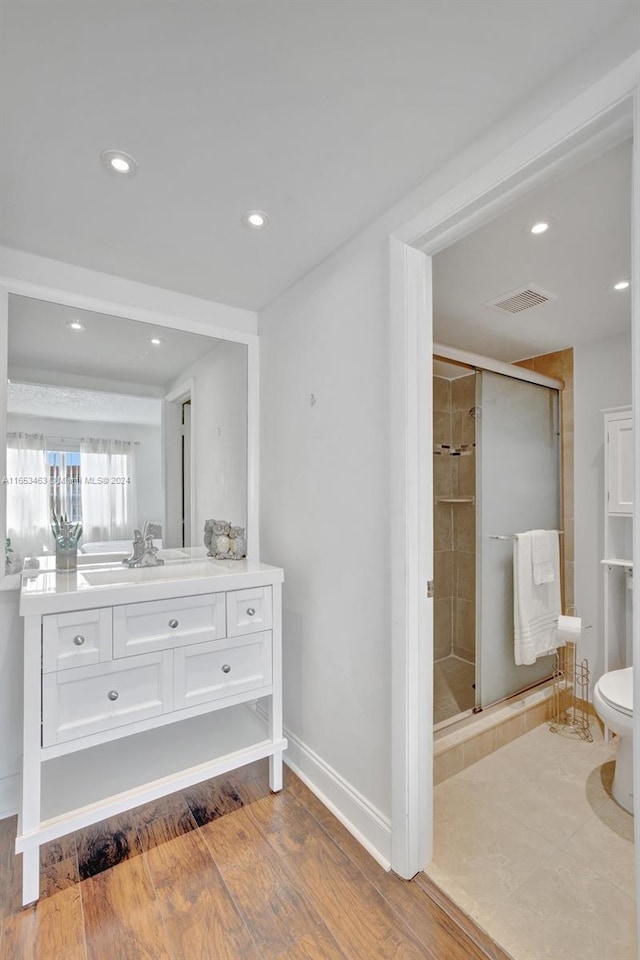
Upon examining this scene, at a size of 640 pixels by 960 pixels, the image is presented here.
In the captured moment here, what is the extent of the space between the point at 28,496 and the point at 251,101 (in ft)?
5.48

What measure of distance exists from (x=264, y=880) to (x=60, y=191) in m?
2.42

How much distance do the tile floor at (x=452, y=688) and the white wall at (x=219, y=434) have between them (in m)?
1.57

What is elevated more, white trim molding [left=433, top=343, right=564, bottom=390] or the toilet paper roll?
white trim molding [left=433, top=343, right=564, bottom=390]

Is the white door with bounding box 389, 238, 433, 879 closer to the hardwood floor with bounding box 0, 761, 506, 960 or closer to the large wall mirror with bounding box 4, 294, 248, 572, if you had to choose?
the hardwood floor with bounding box 0, 761, 506, 960

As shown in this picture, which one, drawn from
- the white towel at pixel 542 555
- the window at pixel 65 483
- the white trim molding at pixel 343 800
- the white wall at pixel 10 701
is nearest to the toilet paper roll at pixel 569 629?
the white towel at pixel 542 555

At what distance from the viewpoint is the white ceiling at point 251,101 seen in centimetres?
100

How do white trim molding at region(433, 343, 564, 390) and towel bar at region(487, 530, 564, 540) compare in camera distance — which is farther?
towel bar at region(487, 530, 564, 540)

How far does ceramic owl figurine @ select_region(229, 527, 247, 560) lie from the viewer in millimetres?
2365

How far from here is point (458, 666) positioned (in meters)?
3.06

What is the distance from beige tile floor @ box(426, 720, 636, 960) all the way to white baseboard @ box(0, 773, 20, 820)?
1673mm

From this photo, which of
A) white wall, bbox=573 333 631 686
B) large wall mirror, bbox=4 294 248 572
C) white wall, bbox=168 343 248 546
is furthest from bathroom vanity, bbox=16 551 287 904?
white wall, bbox=573 333 631 686

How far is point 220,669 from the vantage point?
6.13 ft

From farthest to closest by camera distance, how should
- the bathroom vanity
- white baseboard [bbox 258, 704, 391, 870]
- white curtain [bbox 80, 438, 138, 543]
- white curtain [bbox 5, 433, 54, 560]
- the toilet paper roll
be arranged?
the toilet paper roll → white curtain [bbox 80, 438, 138, 543] → white curtain [bbox 5, 433, 54, 560] → white baseboard [bbox 258, 704, 391, 870] → the bathroom vanity

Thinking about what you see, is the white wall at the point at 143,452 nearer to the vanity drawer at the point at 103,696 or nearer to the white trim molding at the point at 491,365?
the vanity drawer at the point at 103,696
